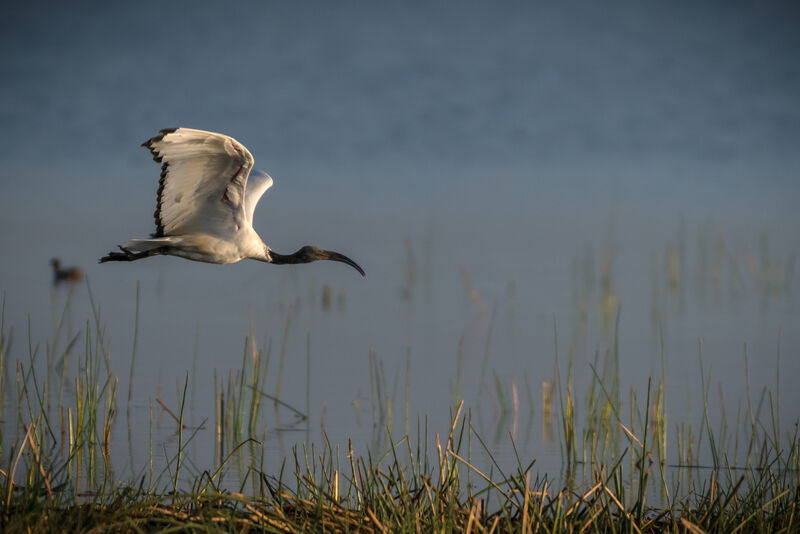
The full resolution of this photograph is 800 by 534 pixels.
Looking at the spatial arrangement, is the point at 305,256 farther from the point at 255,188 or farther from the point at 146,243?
the point at 146,243

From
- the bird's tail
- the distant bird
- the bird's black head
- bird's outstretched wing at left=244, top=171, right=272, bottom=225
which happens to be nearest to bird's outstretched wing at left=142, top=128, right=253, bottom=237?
the distant bird

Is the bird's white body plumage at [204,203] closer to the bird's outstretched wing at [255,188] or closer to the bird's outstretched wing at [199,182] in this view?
the bird's outstretched wing at [199,182]

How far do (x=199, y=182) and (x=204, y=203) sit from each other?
0.18 metres

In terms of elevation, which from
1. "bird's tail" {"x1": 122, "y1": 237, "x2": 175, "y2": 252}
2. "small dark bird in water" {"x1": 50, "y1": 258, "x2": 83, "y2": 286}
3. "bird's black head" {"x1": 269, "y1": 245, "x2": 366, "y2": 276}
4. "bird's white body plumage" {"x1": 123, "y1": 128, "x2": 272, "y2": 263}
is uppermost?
"bird's white body plumage" {"x1": 123, "y1": 128, "x2": 272, "y2": 263}

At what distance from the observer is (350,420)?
937 cm

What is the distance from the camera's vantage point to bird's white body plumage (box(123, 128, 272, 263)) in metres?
5.71

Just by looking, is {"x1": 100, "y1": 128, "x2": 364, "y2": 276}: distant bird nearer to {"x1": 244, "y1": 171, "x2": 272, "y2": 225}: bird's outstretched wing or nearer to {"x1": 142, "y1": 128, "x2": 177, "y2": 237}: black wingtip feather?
{"x1": 142, "y1": 128, "x2": 177, "y2": 237}: black wingtip feather

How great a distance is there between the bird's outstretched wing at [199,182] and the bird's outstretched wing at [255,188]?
576mm

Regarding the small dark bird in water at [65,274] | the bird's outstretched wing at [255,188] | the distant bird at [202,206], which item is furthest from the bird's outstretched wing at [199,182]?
the small dark bird in water at [65,274]

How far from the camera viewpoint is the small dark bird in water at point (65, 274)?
2645 centimetres

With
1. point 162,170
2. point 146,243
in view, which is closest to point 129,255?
point 146,243

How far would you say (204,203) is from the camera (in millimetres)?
6066

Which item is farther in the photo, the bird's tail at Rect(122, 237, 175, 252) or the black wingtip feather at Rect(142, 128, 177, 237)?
the bird's tail at Rect(122, 237, 175, 252)

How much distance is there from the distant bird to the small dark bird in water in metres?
21.7
